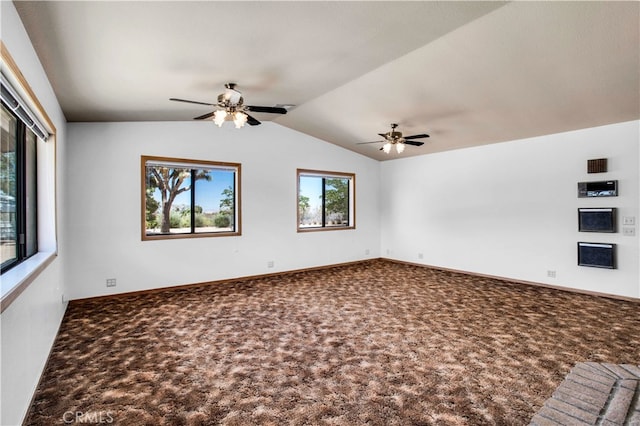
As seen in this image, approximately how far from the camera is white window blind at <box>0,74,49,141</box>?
194cm

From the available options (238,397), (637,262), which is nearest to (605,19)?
(637,262)

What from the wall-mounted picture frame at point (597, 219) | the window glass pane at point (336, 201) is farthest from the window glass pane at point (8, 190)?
the wall-mounted picture frame at point (597, 219)

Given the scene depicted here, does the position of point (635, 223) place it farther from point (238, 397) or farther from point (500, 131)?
point (238, 397)

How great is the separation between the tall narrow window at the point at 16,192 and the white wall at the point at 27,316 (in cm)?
23

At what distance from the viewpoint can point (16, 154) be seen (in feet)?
8.58

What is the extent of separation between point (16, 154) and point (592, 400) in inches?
183

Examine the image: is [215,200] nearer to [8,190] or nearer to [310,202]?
[310,202]

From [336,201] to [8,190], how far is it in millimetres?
6071

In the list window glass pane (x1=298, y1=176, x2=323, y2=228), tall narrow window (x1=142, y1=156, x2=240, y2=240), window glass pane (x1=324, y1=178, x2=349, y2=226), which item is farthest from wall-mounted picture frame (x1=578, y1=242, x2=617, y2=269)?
tall narrow window (x1=142, y1=156, x2=240, y2=240)
